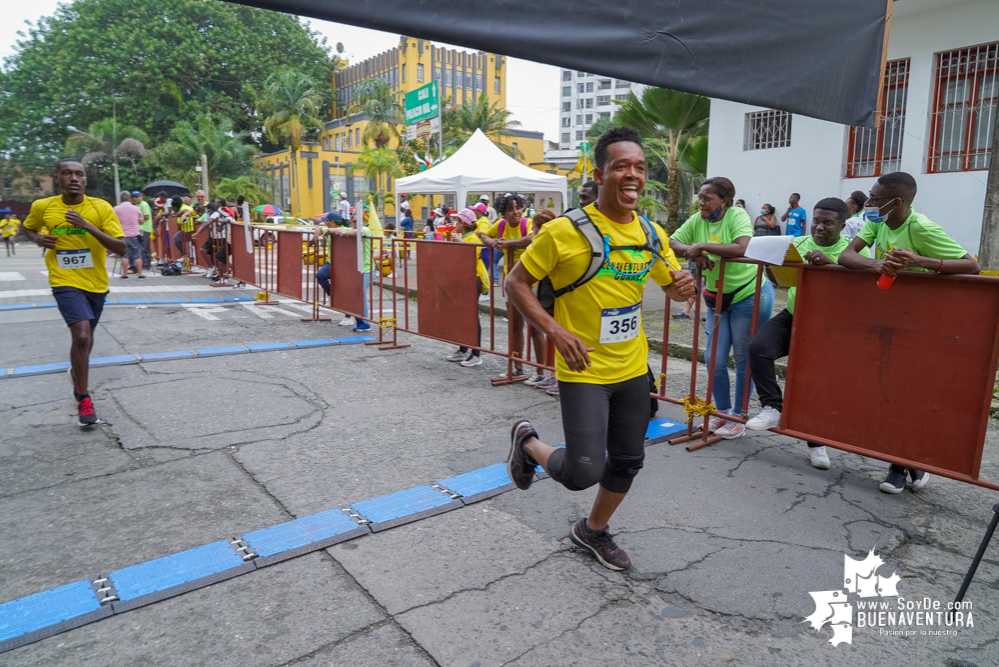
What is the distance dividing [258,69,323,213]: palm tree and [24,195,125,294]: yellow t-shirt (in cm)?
4604

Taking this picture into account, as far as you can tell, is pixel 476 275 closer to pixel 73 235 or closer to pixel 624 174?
pixel 73 235

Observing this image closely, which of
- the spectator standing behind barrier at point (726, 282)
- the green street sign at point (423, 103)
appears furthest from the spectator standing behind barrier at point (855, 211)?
the green street sign at point (423, 103)

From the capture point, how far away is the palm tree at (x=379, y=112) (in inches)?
2071

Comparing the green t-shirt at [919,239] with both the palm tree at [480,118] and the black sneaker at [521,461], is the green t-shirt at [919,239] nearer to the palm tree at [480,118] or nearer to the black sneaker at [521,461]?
the black sneaker at [521,461]

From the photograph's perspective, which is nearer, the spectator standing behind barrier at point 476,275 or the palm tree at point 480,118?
the spectator standing behind barrier at point 476,275

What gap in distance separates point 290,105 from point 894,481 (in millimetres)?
49791

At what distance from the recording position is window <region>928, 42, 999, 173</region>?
38.2 ft

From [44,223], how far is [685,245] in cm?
495

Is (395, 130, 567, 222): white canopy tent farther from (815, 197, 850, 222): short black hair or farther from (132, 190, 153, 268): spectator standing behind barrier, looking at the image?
(815, 197, 850, 222): short black hair

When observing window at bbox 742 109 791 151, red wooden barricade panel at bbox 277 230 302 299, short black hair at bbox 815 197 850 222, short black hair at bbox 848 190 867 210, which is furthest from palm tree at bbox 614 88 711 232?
short black hair at bbox 815 197 850 222

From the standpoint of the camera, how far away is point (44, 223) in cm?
536

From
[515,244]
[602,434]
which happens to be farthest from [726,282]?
[602,434]

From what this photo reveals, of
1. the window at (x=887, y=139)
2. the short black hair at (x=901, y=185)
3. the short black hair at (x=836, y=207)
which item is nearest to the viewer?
the short black hair at (x=901, y=185)

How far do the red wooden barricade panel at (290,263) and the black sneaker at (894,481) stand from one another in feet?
28.0
